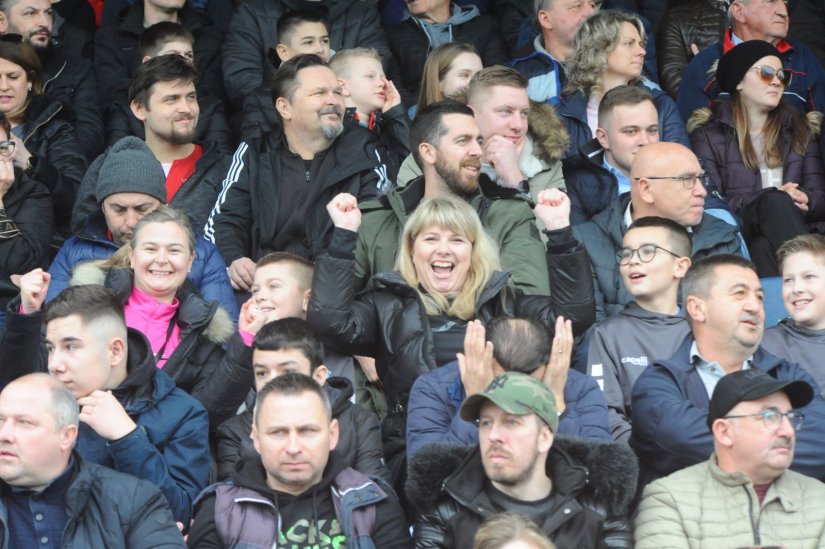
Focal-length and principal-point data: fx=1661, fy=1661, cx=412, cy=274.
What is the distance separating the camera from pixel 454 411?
7.09 meters

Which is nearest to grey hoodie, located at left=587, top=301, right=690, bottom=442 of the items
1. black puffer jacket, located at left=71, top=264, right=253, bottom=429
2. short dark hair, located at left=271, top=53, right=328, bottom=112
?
black puffer jacket, located at left=71, top=264, right=253, bottom=429

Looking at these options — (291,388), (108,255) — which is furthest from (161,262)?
(291,388)

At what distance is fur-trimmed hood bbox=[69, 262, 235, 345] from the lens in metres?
7.82

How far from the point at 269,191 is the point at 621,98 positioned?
207 cm

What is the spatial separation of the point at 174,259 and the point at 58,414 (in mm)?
1726

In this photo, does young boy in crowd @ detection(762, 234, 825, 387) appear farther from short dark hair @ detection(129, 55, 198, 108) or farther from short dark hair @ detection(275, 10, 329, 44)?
short dark hair @ detection(275, 10, 329, 44)

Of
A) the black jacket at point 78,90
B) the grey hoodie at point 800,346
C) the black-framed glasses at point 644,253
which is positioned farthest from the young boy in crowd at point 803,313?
the black jacket at point 78,90

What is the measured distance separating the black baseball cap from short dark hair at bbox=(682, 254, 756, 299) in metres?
0.80

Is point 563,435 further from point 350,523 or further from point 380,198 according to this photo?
point 380,198

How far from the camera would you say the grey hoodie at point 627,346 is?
750cm

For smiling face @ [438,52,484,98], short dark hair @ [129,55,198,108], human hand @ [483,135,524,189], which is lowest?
human hand @ [483,135,524,189]

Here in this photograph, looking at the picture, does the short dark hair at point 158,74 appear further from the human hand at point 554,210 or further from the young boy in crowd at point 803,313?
the young boy in crowd at point 803,313

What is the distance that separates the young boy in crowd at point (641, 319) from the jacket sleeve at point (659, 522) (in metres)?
0.70

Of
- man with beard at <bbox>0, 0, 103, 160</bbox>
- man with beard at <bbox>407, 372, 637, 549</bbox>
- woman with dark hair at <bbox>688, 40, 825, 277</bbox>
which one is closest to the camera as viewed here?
man with beard at <bbox>407, 372, 637, 549</bbox>
